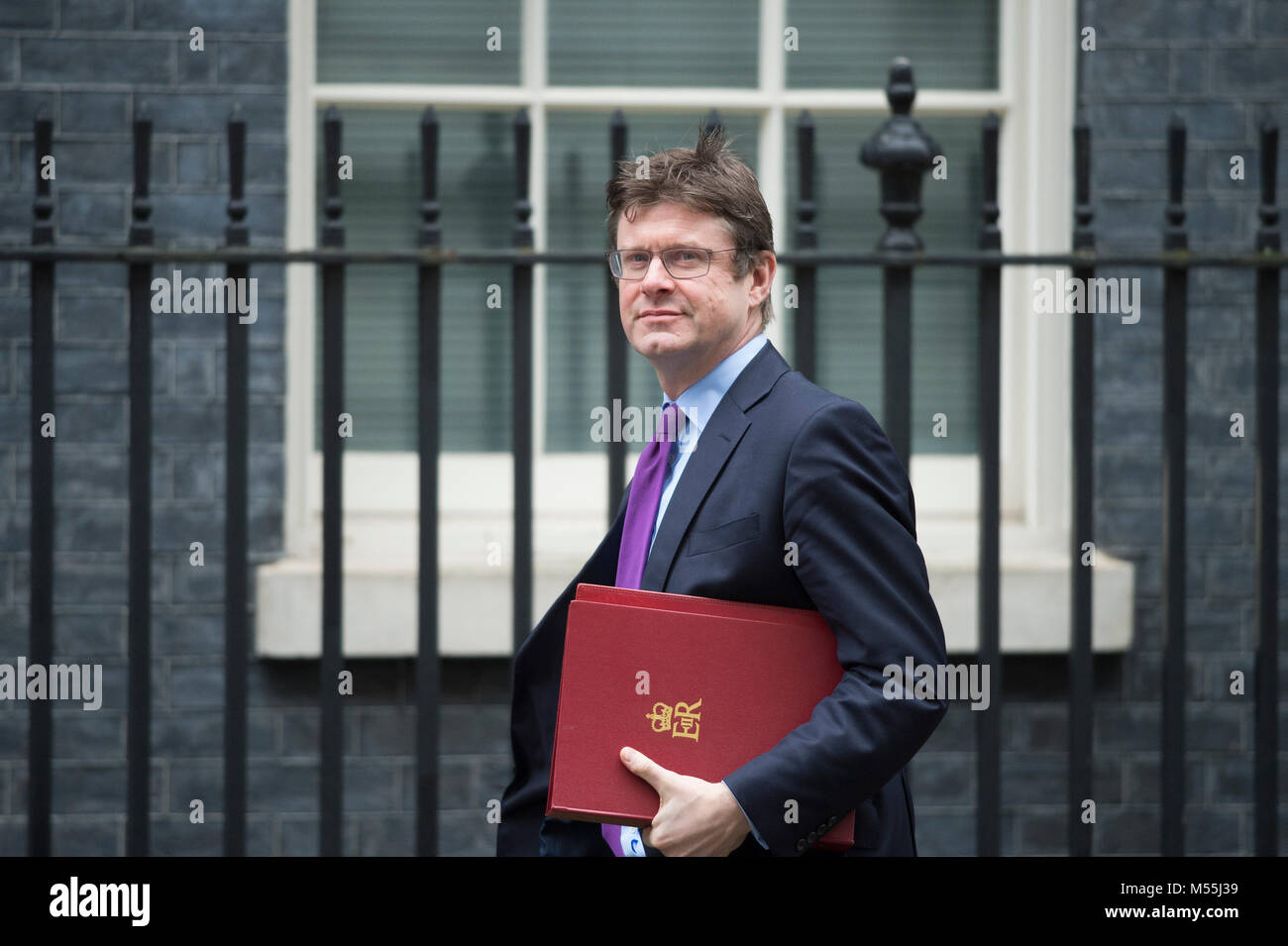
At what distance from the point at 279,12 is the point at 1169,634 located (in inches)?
126

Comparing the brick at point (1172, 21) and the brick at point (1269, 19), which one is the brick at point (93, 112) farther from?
the brick at point (1269, 19)

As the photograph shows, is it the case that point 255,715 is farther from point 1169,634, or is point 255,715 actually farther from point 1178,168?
point 1178,168

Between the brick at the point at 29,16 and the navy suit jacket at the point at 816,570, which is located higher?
the brick at the point at 29,16

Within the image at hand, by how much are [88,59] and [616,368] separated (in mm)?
2293

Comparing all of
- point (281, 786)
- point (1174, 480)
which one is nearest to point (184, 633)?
point (281, 786)

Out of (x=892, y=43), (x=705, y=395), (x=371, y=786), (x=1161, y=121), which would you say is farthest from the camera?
(x=892, y=43)

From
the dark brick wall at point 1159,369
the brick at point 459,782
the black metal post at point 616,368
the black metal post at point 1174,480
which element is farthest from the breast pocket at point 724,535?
the dark brick wall at point 1159,369

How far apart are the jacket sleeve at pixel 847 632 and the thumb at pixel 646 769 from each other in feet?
0.31

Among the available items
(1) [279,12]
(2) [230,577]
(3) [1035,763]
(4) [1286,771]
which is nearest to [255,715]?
(2) [230,577]

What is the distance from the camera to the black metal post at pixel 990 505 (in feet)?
9.44

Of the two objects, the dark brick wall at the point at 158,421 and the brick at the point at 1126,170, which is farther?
the brick at the point at 1126,170

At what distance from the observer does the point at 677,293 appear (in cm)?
188

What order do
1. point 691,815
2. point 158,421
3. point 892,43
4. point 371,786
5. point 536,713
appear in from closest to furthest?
point 691,815 < point 536,713 < point 158,421 < point 371,786 < point 892,43

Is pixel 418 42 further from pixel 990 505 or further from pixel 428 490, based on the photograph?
pixel 990 505
